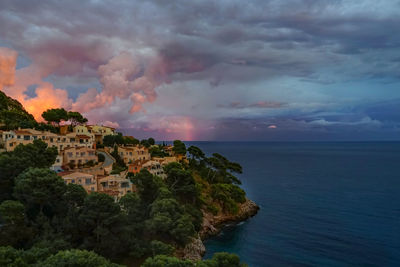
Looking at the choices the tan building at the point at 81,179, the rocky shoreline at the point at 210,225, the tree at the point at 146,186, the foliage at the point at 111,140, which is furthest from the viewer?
the foliage at the point at 111,140

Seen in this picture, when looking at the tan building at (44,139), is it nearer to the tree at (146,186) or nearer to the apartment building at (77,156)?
the apartment building at (77,156)

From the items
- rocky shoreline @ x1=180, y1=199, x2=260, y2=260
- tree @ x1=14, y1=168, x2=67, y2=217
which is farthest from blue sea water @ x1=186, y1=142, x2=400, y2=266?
tree @ x1=14, y1=168, x2=67, y2=217

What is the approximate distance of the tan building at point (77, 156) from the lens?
64.9 m

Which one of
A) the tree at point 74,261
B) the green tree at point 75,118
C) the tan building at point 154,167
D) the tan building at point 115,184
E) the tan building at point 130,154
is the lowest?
the tree at point 74,261

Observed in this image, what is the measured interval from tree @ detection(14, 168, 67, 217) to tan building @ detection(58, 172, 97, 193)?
37.3 ft

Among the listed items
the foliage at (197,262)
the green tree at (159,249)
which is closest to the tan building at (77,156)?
the green tree at (159,249)

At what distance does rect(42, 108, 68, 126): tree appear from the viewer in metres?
86.3

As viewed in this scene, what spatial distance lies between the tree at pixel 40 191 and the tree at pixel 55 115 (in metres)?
52.4

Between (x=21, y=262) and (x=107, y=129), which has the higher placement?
(x=107, y=129)

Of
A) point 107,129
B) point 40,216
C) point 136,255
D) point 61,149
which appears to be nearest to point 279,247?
point 136,255

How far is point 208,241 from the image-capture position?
53719 mm

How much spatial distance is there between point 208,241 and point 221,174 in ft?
124

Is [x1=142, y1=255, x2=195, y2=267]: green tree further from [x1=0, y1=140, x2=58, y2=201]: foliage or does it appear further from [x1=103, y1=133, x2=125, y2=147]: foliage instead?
[x1=103, y1=133, x2=125, y2=147]: foliage

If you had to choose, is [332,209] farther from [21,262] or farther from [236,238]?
[21,262]
